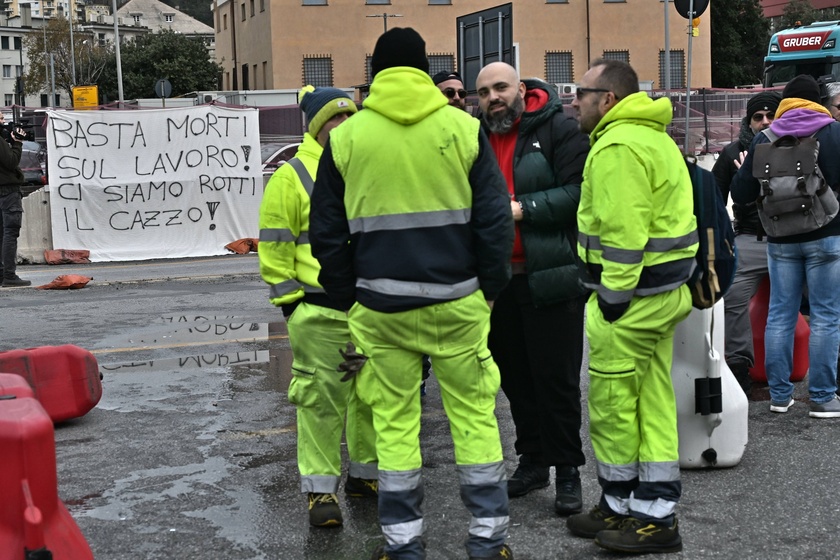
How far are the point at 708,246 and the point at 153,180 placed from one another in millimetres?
13678

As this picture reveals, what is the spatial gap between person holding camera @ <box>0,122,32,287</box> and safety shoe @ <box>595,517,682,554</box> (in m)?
10.3

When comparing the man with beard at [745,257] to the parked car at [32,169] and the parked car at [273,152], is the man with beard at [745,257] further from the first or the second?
the parked car at [32,169]

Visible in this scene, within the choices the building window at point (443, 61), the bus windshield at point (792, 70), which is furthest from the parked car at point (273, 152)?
the building window at point (443, 61)

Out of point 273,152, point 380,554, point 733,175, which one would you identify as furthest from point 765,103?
point 273,152

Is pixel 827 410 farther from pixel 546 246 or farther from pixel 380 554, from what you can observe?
pixel 380 554

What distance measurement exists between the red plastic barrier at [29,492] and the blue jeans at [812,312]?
4.22 m

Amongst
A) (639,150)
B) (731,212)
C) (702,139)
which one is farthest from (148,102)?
(639,150)

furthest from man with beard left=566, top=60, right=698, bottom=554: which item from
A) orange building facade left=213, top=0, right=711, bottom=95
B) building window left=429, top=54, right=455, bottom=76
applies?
building window left=429, top=54, right=455, bottom=76

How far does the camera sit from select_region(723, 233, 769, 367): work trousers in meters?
7.00

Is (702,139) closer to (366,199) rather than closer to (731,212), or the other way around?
(731,212)

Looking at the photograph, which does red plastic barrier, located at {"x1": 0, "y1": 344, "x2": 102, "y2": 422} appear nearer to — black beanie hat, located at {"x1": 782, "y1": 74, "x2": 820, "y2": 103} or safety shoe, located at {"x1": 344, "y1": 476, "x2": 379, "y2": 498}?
safety shoe, located at {"x1": 344, "y1": 476, "x2": 379, "y2": 498}

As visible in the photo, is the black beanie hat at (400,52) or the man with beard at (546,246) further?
the man with beard at (546,246)

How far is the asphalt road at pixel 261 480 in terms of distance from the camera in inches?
183

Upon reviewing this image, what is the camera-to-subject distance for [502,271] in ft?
13.8
